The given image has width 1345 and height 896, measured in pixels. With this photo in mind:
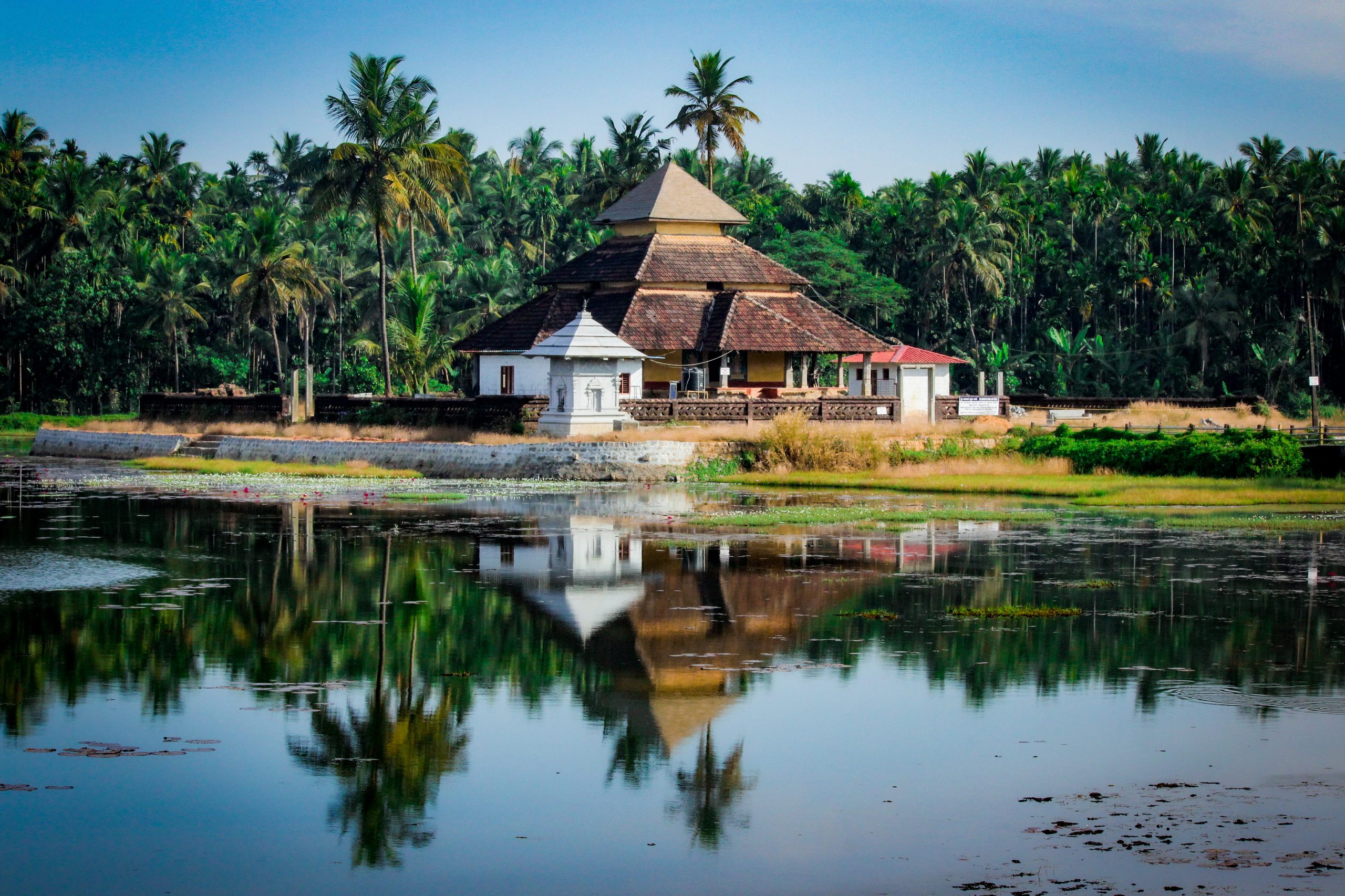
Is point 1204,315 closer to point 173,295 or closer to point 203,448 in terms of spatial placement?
point 203,448

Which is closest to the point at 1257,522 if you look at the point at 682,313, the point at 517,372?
the point at 682,313

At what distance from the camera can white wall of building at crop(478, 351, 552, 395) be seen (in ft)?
178

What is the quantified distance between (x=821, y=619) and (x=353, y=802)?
27.7 feet

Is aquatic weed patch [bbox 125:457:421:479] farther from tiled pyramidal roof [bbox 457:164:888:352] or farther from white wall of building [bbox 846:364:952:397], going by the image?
white wall of building [bbox 846:364:952:397]

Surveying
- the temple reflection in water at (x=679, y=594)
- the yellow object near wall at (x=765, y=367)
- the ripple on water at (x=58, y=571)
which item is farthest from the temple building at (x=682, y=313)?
the ripple on water at (x=58, y=571)

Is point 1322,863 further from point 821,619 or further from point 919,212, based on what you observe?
point 919,212

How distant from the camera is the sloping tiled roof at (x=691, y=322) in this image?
5309 centimetres

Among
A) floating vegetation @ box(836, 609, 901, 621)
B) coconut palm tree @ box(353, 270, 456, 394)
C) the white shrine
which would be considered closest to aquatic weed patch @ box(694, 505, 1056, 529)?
floating vegetation @ box(836, 609, 901, 621)

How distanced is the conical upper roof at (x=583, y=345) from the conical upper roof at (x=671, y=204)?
13.9m

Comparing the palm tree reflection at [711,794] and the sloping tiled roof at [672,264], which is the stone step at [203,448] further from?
the palm tree reflection at [711,794]

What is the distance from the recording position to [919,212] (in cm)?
8381

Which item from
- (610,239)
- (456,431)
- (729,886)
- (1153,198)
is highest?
(1153,198)

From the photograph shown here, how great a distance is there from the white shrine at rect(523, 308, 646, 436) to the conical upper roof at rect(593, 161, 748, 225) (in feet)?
47.1

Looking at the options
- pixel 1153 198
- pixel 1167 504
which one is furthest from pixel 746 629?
pixel 1153 198
